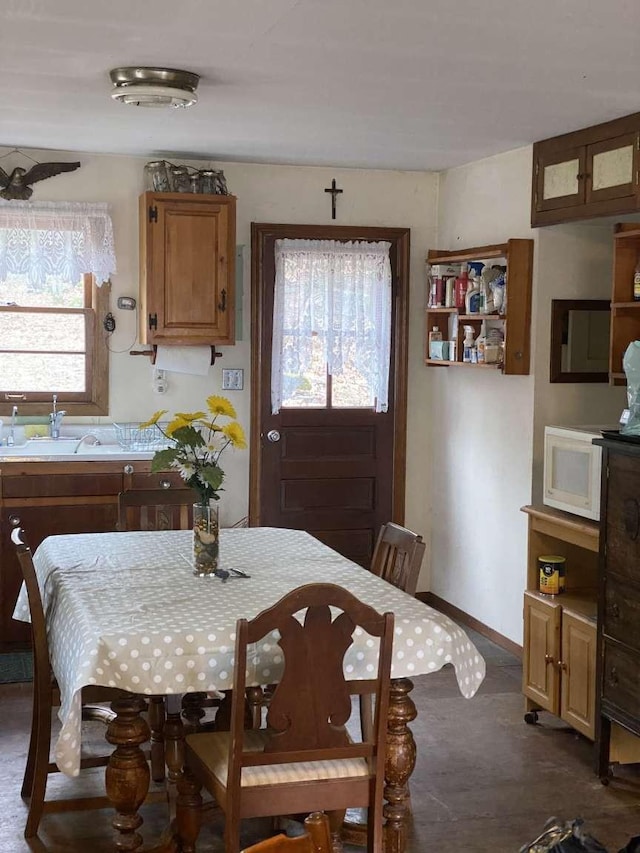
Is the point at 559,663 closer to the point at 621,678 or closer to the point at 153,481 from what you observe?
the point at 621,678

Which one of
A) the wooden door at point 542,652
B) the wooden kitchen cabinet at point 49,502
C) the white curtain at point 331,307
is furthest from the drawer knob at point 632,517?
the white curtain at point 331,307

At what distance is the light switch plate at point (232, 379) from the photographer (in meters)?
5.92

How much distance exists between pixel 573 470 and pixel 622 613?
2.33ft

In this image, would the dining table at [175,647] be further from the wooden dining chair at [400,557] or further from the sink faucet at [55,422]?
the sink faucet at [55,422]

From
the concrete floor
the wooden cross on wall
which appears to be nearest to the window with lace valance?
the wooden cross on wall

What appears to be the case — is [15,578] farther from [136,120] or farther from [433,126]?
[433,126]

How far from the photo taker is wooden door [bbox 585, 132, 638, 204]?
4.29 metres

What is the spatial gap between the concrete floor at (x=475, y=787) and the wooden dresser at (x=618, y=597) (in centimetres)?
20

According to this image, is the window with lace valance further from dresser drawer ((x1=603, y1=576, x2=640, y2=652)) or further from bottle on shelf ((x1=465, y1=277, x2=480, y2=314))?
dresser drawer ((x1=603, y1=576, x2=640, y2=652))

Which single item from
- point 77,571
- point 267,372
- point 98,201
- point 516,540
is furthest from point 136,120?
point 516,540

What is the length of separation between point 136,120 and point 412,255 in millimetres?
2004

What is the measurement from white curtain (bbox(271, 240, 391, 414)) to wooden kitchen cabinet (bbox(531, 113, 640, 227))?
1250 millimetres

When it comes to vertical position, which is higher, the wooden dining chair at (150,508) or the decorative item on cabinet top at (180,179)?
the decorative item on cabinet top at (180,179)

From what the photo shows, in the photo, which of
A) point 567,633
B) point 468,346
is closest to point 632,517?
point 567,633
